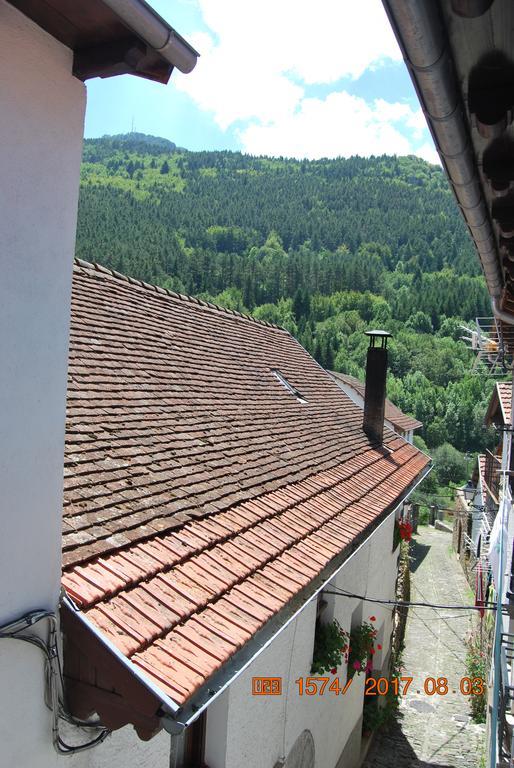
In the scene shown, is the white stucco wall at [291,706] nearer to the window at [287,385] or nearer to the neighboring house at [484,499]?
the window at [287,385]

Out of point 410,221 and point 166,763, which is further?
point 410,221

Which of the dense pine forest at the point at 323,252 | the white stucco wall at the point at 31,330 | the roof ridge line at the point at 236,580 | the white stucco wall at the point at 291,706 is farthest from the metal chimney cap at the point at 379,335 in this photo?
the dense pine forest at the point at 323,252

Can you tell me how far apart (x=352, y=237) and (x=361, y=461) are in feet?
419

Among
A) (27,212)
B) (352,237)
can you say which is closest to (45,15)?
(27,212)

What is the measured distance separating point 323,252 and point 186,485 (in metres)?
129

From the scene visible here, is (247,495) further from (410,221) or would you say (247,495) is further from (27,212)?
(410,221)

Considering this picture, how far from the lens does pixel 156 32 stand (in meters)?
2.42

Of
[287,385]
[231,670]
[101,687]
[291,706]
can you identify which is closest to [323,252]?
[287,385]

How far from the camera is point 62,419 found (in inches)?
111

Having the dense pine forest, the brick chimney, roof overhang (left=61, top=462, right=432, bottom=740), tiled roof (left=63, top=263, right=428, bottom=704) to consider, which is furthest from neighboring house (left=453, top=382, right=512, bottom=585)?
the dense pine forest

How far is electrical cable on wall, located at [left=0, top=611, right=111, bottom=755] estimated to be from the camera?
2588 millimetres
